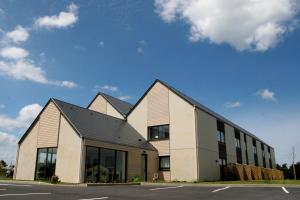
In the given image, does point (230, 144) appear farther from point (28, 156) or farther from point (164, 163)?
point (28, 156)

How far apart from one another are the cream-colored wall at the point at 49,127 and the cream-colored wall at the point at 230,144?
20.2 metres

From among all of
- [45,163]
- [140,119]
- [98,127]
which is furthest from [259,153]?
[45,163]

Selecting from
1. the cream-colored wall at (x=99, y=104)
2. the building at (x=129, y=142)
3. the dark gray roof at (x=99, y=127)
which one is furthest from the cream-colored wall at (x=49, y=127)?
the cream-colored wall at (x=99, y=104)

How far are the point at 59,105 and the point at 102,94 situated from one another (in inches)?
467

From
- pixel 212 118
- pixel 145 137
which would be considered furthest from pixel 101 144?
pixel 212 118

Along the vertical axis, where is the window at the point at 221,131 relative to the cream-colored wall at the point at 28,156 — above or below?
above

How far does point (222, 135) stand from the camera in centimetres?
3666

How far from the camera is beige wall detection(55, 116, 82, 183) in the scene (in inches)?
933

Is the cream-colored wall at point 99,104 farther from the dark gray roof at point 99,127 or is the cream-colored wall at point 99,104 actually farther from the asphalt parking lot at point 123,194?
the asphalt parking lot at point 123,194

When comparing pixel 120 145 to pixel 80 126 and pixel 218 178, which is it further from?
pixel 218 178

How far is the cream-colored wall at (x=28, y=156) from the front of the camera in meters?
27.2

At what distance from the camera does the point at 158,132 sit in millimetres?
32312

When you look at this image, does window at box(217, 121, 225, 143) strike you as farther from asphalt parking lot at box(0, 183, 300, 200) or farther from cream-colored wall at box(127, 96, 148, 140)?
asphalt parking lot at box(0, 183, 300, 200)

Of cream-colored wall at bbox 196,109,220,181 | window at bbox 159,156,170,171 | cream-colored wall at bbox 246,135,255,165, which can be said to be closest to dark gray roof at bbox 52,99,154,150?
window at bbox 159,156,170,171
